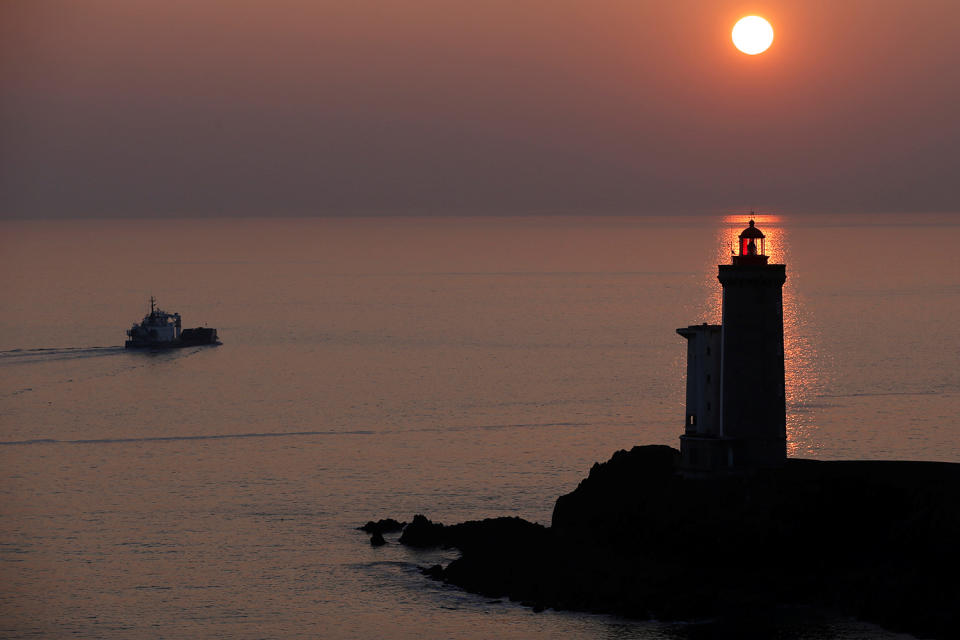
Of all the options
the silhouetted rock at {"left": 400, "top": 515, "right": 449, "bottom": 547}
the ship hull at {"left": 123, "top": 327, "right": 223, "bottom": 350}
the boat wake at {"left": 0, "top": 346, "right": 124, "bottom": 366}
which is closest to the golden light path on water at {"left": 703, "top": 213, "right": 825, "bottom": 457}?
the silhouetted rock at {"left": 400, "top": 515, "right": 449, "bottom": 547}

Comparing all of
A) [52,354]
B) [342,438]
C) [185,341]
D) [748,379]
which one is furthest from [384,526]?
[185,341]

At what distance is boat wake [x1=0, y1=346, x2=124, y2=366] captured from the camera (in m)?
115

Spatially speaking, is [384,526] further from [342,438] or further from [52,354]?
[52,354]

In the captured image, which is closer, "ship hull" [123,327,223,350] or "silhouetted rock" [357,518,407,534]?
"silhouetted rock" [357,518,407,534]

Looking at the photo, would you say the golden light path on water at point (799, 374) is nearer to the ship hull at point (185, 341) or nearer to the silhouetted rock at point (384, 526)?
the silhouetted rock at point (384, 526)

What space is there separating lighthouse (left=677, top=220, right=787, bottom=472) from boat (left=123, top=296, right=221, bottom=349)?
84.8m

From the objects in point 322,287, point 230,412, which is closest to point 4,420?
point 230,412

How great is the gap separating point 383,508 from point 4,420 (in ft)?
122

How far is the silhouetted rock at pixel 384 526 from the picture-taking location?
169 feet

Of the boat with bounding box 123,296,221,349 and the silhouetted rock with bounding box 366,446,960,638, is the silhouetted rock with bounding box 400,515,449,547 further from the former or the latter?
the boat with bounding box 123,296,221,349

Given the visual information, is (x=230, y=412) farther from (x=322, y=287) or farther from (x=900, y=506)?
(x=322, y=287)

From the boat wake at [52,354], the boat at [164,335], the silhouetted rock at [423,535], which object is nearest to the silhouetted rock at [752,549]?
the silhouetted rock at [423,535]

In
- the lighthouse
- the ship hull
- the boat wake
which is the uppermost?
the ship hull

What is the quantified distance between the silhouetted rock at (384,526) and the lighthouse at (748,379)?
1221 centimetres
